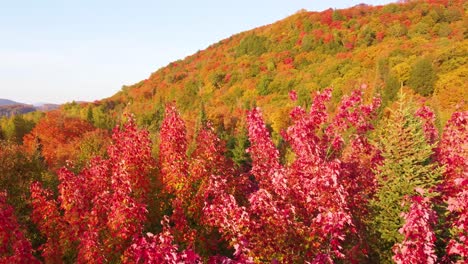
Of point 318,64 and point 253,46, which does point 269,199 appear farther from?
point 253,46

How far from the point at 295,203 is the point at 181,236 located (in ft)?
11.9

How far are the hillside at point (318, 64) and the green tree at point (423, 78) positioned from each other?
0.19 metres

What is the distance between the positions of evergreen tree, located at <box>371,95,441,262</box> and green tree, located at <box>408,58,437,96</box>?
219ft

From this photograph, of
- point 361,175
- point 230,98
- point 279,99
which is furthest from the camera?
point 230,98

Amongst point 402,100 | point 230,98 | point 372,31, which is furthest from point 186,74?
point 402,100

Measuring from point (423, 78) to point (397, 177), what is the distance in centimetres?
6899

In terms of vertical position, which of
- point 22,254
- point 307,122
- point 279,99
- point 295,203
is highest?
point 307,122

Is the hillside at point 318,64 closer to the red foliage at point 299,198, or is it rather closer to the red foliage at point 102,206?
the red foliage at point 299,198

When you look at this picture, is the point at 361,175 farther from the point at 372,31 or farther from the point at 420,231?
the point at 372,31

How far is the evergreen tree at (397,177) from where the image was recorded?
526 inches

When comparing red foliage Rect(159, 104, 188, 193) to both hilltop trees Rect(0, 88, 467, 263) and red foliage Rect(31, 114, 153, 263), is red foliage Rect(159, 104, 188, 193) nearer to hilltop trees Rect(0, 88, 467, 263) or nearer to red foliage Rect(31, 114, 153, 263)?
hilltop trees Rect(0, 88, 467, 263)

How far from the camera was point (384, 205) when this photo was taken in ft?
44.6

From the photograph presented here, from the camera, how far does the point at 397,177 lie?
13.5m

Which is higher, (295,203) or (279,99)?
(295,203)
